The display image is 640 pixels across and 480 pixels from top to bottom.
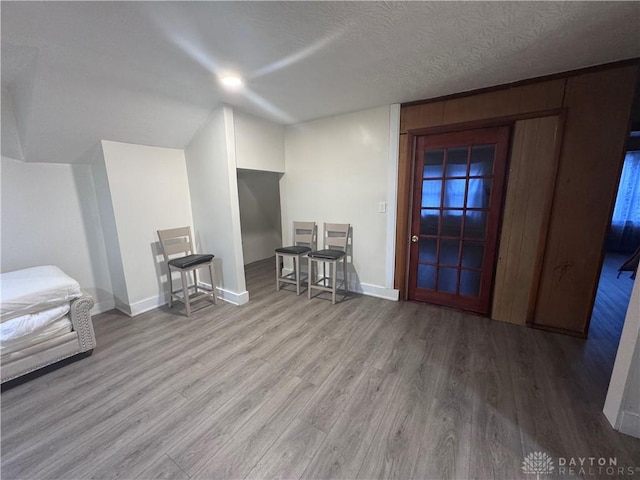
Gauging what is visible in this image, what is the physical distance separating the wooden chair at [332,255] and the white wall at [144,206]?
185 cm

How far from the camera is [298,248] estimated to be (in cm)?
335

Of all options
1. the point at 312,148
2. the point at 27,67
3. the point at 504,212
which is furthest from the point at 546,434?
the point at 27,67

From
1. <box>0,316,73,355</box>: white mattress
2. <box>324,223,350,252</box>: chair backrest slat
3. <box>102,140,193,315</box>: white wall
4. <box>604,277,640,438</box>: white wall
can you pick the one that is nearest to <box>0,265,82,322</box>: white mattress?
<box>0,316,73,355</box>: white mattress

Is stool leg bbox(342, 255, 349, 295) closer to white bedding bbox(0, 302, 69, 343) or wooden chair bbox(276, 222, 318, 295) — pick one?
wooden chair bbox(276, 222, 318, 295)

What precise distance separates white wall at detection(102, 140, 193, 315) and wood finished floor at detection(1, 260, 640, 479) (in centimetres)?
57

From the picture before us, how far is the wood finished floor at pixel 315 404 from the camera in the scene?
1.28 metres

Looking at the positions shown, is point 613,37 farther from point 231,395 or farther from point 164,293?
point 164,293

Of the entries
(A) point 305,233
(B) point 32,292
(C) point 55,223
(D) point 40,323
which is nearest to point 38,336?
(D) point 40,323

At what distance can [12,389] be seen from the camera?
1785 millimetres

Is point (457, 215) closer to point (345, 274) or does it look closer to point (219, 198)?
point (345, 274)

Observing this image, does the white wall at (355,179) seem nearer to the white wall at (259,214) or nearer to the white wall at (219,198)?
the white wall at (219,198)

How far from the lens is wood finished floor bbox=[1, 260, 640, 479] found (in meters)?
1.28

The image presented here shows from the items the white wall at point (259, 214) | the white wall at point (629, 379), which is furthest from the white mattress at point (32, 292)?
the white wall at point (629, 379)

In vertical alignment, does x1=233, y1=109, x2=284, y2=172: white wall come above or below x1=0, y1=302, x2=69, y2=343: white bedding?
above
